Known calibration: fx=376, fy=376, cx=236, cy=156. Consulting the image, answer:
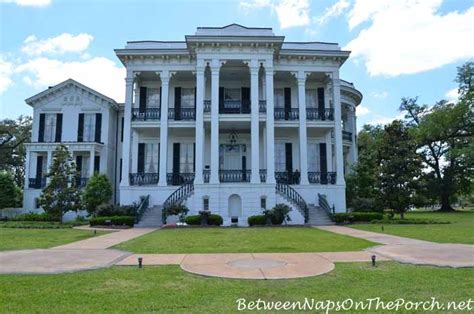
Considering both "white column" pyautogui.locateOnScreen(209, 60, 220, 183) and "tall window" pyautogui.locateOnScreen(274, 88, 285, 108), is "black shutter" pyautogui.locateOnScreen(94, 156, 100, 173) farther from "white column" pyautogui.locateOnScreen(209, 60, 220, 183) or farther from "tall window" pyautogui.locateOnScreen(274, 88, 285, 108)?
"tall window" pyautogui.locateOnScreen(274, 88, 285, 108)

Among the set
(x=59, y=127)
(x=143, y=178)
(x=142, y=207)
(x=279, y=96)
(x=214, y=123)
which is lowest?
(x=142, y=207)

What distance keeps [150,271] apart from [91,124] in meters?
25.2

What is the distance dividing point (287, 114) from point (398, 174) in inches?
317

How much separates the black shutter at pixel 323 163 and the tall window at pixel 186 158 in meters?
8.89

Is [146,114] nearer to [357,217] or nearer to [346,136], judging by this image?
[357,217]

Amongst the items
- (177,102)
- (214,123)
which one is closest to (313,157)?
(214,123)

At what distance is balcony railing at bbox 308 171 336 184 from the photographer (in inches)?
987

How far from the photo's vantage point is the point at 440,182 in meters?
42.1

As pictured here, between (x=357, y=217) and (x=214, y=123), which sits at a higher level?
(x=214, y=123)

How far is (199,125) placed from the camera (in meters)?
23.2

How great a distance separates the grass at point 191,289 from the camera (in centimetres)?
505

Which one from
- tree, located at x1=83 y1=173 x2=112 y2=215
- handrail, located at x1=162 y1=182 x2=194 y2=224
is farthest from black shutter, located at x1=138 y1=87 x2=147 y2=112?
handrail, located at x1=162 y1=182 x2=194 y2=224

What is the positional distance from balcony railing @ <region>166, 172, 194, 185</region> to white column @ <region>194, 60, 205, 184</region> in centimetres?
242

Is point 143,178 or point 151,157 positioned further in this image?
point 151,157
